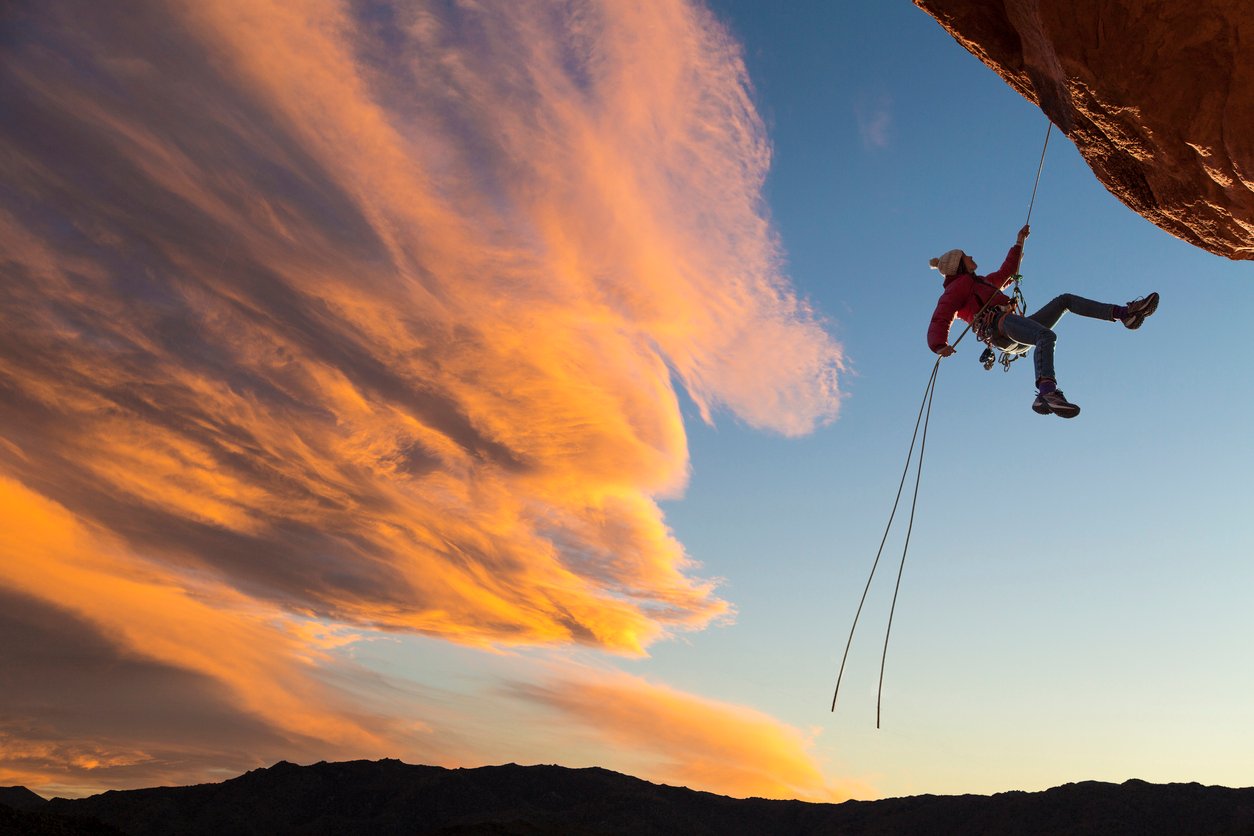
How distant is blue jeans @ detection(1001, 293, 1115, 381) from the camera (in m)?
9.14

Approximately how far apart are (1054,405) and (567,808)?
53.6 m

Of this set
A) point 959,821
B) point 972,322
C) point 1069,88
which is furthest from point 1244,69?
point 959,821

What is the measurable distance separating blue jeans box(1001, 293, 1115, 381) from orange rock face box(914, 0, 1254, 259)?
1.38 meters

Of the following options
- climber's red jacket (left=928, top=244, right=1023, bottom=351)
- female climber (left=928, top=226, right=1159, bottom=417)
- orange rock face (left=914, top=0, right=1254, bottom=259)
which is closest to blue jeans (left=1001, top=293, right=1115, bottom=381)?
female climber (left=928, top=226, right=1159, bottom=417)

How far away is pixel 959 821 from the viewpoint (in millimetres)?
50094

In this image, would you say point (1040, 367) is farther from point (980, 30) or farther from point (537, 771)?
point (537, 771)

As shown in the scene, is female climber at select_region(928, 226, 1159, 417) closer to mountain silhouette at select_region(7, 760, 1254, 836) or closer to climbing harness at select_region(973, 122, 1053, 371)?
climbing harness at select_region(973, 122, 1053, 371)

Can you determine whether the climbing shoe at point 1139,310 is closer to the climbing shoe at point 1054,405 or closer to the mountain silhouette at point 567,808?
the climbing shoe at point 1054,405

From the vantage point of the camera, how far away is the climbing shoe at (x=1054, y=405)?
8.66 metres

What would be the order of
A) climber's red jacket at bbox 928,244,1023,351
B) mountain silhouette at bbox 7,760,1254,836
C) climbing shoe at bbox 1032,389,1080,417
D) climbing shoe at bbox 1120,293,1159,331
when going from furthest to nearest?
mountain silhouette at bbox 7,760,1254,836, climber's red jacket at bbox 928,244,1023,351, climbing shoe at bbox 1120,293,1159,331, climbing shoe at bbox 1032,389,1080,417

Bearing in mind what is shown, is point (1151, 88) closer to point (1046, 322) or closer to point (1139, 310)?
point (1139, 310)

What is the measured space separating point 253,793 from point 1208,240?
201 ft

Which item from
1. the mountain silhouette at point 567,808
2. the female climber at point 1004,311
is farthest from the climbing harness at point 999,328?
the mountain silhouette at point 567,808

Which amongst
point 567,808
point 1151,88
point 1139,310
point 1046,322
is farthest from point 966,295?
point 567,808
